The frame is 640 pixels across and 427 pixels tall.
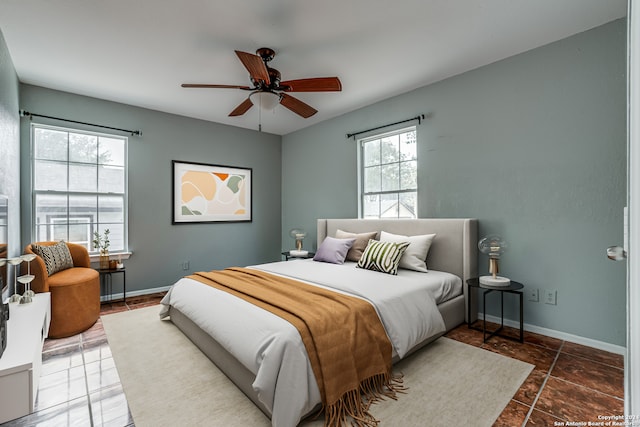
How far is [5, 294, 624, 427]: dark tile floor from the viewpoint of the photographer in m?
1.75

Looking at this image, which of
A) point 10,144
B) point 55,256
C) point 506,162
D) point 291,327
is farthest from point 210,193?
point 506,162

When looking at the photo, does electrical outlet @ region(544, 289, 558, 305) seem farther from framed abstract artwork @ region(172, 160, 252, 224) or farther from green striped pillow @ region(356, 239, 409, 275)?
framed abstract artwork @ region(172, 160, 252, 224)

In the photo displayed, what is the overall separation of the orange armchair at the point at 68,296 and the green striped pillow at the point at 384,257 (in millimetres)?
2861

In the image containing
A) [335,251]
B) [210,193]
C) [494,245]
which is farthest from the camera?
[210,193]

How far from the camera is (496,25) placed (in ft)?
8.32

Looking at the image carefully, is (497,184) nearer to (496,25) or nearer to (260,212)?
(496,25)

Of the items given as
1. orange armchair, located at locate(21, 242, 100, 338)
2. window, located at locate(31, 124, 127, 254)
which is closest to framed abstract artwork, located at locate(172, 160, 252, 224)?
window, located at locate(31, 124, 127, 254)

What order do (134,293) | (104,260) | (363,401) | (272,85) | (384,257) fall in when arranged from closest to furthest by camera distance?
1. (363,401)
2. (272,85)
3. (384,257)
4. (104,260)
5. (134,293)

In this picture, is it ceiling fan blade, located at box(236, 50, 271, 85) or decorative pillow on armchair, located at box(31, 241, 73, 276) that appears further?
decorative pillow on armchair, located at box(31, 241, 73, 276)

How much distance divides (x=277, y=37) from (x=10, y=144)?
2.82 metres

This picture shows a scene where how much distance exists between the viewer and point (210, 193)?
5.06 metres

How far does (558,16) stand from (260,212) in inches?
187

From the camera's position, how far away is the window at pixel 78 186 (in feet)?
12.2

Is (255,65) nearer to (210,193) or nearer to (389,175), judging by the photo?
(389,175)
